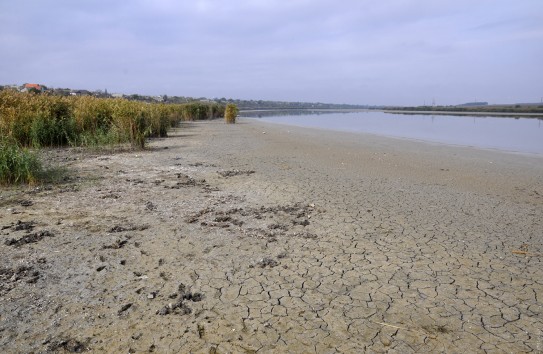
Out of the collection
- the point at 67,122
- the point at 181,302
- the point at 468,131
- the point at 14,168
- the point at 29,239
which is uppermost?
the point at 67,122

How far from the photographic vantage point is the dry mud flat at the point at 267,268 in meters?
2.98

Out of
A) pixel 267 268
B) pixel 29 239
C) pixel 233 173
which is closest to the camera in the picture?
pixel 267 268

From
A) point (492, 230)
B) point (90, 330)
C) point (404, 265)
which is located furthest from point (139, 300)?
point (492, 230)

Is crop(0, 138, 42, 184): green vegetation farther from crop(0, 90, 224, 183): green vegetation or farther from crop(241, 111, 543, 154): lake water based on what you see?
crop(241, 111, 543, 154): lake water

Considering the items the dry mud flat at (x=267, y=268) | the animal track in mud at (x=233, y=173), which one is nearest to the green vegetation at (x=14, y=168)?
the dry mud flat at (x=267, y=268)

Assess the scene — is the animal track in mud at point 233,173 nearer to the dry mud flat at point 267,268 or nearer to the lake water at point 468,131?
the dry mud flat at point 267,268

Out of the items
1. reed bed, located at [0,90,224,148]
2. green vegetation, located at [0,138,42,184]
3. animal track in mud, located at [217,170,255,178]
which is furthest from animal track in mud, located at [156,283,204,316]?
reed bed, located at [0,90,224,148]

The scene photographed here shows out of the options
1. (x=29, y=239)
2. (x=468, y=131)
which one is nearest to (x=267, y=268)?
(x=29, y=239)

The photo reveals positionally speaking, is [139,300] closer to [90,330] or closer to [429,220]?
[90,330]

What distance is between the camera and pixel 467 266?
4223 mm

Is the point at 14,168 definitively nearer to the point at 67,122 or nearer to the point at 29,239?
the point at 29,239

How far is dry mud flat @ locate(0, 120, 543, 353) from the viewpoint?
2.98 meters

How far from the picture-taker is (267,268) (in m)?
4.15

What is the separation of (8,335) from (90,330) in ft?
1.87
